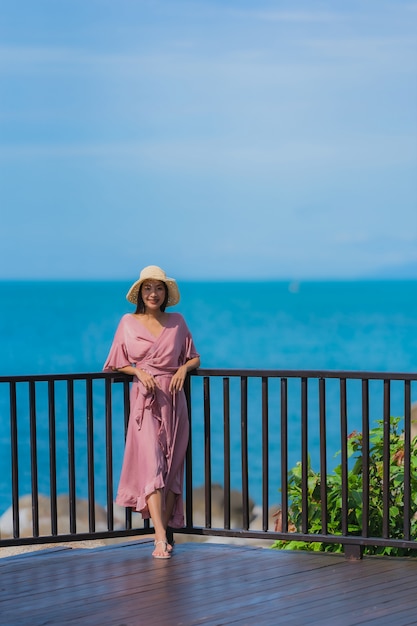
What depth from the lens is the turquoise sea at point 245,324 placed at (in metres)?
41.6

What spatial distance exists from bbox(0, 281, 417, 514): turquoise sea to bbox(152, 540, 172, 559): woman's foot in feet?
105

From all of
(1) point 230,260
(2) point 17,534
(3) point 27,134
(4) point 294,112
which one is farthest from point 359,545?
(1) point 230,260

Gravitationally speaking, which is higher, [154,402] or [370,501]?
[154,402]

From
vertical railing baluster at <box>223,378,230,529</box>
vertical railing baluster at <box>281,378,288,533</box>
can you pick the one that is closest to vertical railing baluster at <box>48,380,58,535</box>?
vertical railing baluster at <box>223,378,230,529</box>

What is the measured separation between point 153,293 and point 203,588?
55.8 inches

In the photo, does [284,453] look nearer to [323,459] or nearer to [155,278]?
[323,459]

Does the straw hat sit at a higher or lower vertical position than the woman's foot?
higher

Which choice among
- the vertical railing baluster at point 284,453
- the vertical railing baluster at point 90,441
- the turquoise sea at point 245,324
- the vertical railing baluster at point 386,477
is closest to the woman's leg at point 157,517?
the vertical railing baluster at point 90,441

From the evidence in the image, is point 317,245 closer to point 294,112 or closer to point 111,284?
point 294,112

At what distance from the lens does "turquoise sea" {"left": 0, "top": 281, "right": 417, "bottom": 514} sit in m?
41.6

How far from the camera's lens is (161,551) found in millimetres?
5289

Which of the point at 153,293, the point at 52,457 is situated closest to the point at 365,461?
the point at 153,293

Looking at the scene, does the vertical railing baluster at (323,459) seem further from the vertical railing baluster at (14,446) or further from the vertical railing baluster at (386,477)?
the vertical railing baluster at (14,446)

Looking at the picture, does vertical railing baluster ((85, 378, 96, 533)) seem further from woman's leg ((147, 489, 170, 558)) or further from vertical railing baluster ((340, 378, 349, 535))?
vertical railing baluster ((340, 378, 349, 535))
